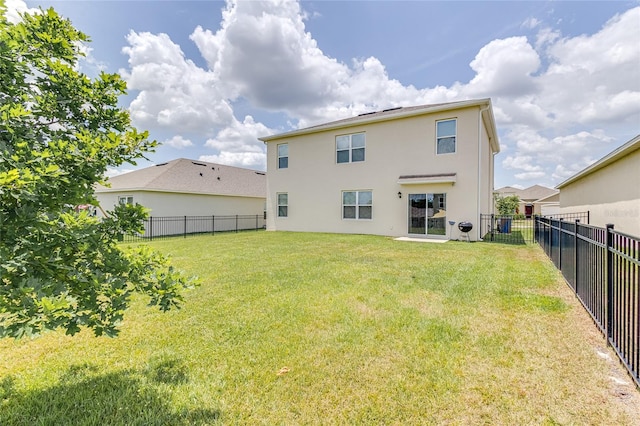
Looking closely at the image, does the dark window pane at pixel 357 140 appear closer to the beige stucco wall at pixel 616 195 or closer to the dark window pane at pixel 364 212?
the dark window pane at pixel 364 212

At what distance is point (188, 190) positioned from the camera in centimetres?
1959

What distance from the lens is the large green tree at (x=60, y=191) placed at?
5.18ft

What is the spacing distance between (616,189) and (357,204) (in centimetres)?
1056

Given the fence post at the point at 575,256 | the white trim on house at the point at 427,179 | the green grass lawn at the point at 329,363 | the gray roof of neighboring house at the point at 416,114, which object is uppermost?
the gray roof of neighboring house at the point at 416,114

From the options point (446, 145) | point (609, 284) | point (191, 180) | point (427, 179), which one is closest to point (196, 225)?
point (191, 180)

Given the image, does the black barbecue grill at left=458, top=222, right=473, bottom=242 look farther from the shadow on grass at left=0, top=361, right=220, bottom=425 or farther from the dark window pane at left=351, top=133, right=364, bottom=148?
the shadow on grass at left=0, top=361, right=220, bottom=425

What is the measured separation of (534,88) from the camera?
15.5 m

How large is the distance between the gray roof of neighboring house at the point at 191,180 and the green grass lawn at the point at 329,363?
16016 millimetres

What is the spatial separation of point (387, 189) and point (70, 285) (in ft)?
46.4

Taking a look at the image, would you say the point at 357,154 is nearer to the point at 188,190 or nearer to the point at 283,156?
the point at 283,156

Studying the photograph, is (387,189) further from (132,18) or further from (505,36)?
(132,18)

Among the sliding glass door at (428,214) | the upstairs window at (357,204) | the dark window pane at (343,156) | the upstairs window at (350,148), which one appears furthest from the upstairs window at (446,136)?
the dark window pane at (343,156)

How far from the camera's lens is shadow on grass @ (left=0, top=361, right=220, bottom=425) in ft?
7.23

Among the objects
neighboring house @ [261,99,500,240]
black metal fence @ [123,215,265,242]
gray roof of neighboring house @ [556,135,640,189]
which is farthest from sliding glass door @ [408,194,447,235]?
black metal fence @ [123,215,265,242]
